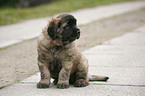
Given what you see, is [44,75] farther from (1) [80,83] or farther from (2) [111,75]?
(2) [111,75]

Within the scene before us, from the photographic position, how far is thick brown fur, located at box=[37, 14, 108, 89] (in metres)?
4.64

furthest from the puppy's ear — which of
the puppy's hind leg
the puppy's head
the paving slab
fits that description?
the paving slab

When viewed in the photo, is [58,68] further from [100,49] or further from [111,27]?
[111,27]

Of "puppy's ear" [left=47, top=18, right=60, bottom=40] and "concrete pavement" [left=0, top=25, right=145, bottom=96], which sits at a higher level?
"puppy's ear" [left=47, top=18, right=60, bottom=40]

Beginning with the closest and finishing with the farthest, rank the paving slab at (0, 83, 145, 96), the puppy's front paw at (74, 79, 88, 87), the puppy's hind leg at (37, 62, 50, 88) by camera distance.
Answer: the paving slab at (0, 83, 145, 96) < the puppy's hind leg at (37, 62, 50, 88) < the puppy's front paw at (74, 79, 88, 87)

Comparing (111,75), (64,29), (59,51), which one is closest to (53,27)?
(64,29)

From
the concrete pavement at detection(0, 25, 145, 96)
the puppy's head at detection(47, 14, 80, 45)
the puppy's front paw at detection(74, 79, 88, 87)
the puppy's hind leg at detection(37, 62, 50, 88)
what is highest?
the puppy's head at detection(47, 14, 80, 45)

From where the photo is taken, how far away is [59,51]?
188 inches

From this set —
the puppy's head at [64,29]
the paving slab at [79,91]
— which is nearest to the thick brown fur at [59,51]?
the puppy's head at [64,29]

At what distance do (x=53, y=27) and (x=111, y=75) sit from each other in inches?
74.7

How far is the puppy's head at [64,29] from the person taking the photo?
4.63 m

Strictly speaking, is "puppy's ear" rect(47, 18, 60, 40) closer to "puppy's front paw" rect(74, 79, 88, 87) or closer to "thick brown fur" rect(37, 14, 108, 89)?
"thick brown fur" rect(37, 14, 108, 89)

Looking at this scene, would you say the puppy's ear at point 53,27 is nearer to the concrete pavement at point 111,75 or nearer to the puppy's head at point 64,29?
the puppy's head at point 64,29

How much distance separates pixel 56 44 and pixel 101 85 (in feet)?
3.76
